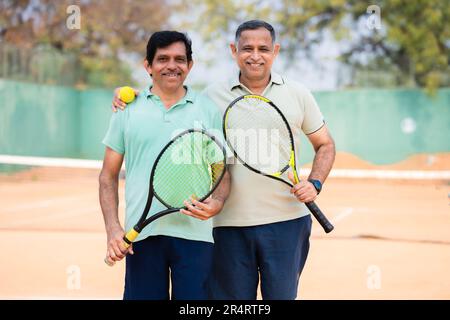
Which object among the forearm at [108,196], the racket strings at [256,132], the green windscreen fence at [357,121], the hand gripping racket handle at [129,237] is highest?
the green windscreen fence at [357,121]

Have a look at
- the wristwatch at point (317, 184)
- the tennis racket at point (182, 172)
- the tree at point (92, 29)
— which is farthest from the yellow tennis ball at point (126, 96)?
the tree at point (92, 29)

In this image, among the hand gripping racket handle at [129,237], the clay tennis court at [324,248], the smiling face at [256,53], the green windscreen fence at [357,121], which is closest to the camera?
the hand gripping racket handle at [129,237]

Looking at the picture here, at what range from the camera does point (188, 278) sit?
2.54 meters

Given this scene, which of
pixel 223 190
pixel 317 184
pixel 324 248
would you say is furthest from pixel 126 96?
pixel 324 248

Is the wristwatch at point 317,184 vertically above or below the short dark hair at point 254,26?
below

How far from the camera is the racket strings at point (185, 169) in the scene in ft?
8.43

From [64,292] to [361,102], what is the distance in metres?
12.6

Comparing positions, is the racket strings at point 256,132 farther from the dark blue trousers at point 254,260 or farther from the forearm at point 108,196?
the forearm at point 108,196

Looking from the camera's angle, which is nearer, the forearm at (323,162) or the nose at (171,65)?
the nose at (171,65)

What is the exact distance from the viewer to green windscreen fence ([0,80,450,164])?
15820 millimetres

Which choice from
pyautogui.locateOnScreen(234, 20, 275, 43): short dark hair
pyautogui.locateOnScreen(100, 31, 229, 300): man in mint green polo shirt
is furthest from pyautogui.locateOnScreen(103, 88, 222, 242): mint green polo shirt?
pyautogui.locateOnScreen(234, 20, 275, 43): short dark hair

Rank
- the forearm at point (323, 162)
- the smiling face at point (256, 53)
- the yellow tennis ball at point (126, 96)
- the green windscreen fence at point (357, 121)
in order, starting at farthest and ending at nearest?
the green windscreen fence at point (357, 121) → the forearm at point (323, 162) → the smiling face at point (256, 53) → the yellow tennis ball at point (126, 96)
